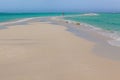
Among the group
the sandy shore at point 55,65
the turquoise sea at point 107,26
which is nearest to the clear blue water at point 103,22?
the turquoise sea at point 107,26

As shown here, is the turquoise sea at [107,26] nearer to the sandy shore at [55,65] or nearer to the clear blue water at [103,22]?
the clear blue water at [103,22]

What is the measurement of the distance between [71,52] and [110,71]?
3018 mm

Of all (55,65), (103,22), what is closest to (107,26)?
(103,22)

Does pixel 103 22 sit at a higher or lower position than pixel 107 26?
lower

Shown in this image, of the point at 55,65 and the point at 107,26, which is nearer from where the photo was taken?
the point at 55,65

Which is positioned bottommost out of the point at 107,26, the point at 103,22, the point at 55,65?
the point at 103,22

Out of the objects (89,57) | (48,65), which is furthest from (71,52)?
(48,65)

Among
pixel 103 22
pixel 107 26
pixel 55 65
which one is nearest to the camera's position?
pixel 55 65

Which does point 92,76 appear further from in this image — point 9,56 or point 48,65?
point 9,56

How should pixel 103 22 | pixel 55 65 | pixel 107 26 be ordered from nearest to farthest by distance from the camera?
pixel 55 65 < pixel 107 26 < pixel 103 22

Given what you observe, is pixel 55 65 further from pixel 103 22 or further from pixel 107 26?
pixel 103 22

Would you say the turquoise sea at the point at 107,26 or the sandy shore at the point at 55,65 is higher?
the sandy shore at the point at 55,65

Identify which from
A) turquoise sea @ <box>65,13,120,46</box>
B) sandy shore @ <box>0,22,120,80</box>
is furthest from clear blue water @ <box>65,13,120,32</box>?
sandy shore @ <box>0,22,120,80</box>

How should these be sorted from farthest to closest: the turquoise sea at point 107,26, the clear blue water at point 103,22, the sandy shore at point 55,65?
1. the clear blue water at point 103,22
2. the turquoise sea at point 107,26
3. the sandy shore at point 55,65
